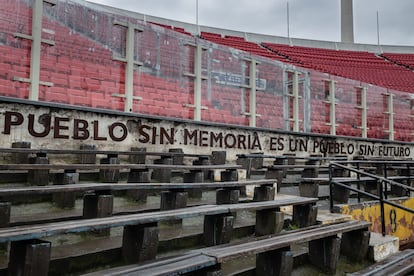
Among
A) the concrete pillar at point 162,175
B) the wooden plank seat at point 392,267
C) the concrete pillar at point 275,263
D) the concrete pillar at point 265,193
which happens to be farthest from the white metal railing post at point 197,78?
the concrete pillar at point 275,263

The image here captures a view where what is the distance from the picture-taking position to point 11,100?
4.13 m

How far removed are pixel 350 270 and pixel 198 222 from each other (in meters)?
1.28

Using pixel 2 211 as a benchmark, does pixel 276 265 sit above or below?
below

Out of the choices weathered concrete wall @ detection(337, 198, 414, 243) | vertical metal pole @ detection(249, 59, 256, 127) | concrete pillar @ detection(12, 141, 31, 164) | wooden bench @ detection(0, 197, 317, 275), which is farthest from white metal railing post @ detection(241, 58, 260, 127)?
concrete pillar @ detection(12, 141, 31, 164)

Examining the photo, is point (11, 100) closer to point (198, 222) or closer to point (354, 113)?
point (198, 222)

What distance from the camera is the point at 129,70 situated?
5.45 meters

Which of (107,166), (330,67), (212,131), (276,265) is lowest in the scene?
(276,265)

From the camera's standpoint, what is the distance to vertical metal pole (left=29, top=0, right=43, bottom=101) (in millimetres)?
4535

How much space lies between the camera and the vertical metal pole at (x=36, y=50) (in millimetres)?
4535

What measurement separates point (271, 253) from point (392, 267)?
110 centimetres

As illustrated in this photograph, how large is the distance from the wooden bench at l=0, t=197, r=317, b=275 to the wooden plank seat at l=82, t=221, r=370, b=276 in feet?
0.67

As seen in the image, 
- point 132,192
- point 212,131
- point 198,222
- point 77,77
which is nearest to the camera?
point 198,222

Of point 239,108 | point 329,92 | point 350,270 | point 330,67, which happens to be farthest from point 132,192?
point 330,67

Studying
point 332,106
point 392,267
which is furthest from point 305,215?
point 332,106
